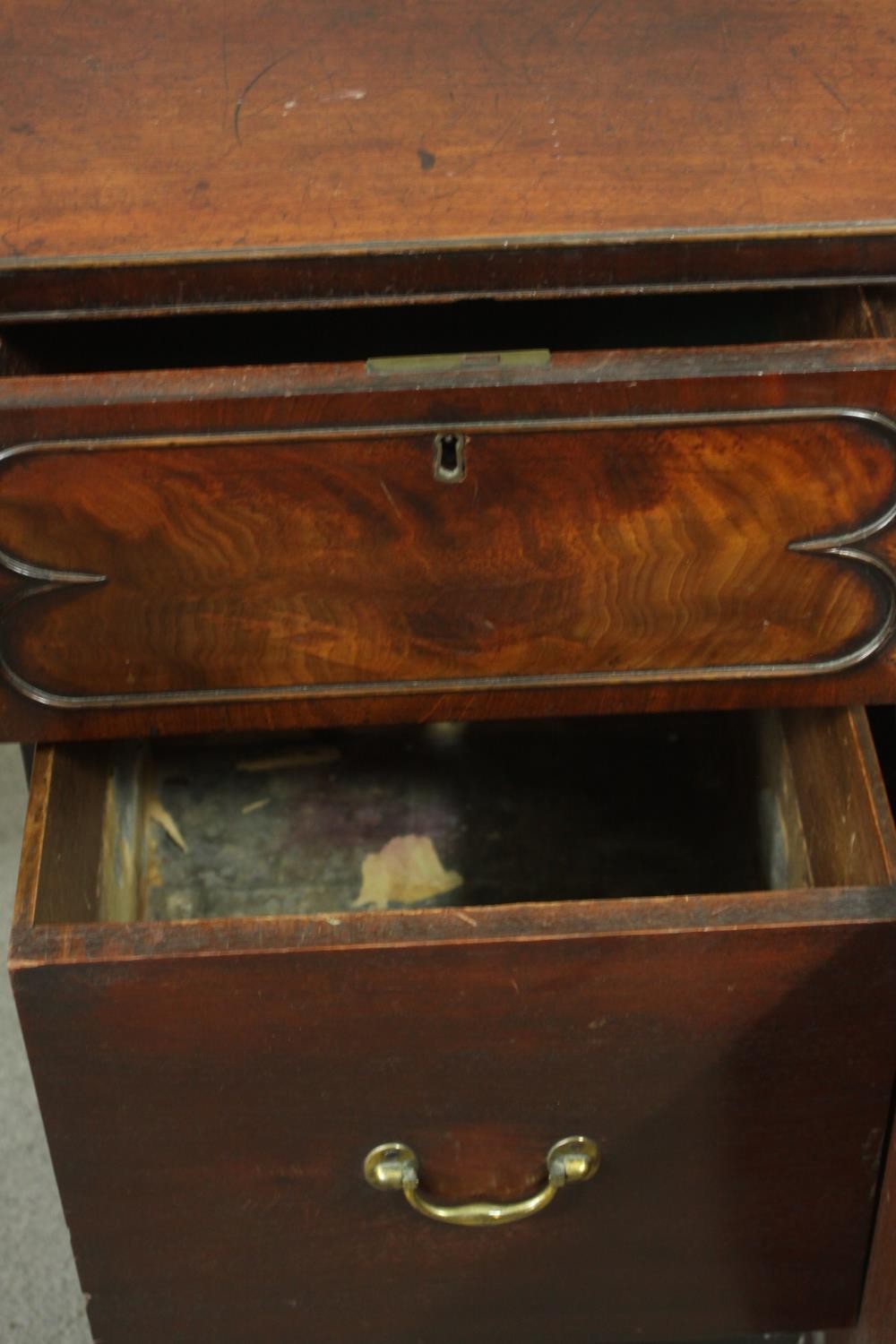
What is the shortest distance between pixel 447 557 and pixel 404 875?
37 centimetres

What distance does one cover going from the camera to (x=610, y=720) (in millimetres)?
1104

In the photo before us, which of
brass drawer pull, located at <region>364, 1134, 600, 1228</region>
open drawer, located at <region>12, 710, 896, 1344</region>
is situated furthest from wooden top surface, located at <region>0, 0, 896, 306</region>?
brass drawer pull, located at <region>364, 1134, 600, 1228</region>

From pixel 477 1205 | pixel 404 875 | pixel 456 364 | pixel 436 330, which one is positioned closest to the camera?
A: pixel 456 364

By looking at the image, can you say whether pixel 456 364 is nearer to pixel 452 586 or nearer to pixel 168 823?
→ pixel 452 586

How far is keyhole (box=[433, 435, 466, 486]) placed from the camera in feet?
2.29

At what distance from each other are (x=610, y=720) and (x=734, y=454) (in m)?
0.41

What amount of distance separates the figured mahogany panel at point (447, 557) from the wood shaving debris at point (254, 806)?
1.04 feet

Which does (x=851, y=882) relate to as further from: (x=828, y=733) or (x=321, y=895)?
(x=321, y=895)

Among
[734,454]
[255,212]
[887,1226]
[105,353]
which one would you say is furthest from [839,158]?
[887,1226]

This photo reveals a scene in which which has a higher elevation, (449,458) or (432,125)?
(432,125)

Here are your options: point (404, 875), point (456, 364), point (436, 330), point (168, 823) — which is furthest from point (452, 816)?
point (456, 364)

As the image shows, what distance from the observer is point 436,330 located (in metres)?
0.90

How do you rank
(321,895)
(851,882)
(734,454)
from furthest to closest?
(321,895) → (851,882) → (734,454)

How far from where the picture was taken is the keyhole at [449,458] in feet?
2.29
